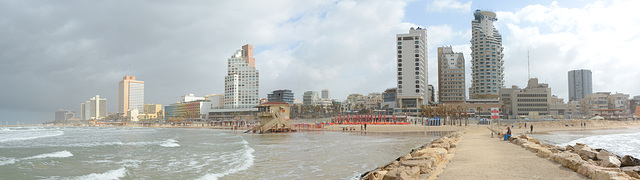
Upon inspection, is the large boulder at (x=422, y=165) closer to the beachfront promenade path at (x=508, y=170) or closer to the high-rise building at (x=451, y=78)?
the beachfront promenade path at (x=508, y=170)

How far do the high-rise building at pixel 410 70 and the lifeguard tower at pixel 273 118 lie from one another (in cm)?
5781

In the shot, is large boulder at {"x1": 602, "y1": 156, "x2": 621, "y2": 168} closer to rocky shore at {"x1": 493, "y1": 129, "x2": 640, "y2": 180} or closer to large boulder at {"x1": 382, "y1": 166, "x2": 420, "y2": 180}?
rocky shore at {"x1": 493, "y1": 129, "x2": 640, "y2": 180}

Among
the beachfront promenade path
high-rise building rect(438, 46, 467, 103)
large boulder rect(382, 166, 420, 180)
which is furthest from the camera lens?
high-rise building rect(438, 46, 467, 103)

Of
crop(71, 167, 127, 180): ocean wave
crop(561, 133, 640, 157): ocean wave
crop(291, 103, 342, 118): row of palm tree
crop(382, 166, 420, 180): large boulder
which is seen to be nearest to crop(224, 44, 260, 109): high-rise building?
crop(291, 103, 342, 118): row of palm tree

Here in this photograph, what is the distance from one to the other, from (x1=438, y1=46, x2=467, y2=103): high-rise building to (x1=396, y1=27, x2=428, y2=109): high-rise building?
22.0 metres

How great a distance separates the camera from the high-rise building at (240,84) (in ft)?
601

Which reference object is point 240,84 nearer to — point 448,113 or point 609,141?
point 448,113

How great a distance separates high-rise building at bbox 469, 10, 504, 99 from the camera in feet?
470

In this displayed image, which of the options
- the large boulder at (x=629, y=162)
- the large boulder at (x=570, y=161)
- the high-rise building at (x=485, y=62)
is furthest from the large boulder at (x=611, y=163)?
the high-rise building at (x=485, y=62)

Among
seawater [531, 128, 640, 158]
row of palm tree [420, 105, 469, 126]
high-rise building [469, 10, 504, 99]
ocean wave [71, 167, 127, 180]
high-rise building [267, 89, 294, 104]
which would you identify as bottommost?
seawater [531, 128, 640, 158]

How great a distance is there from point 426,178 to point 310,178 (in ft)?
18.9

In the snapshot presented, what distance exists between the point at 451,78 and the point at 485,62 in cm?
2106

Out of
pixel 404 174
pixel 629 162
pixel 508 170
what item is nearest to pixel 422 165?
pixel 404 174

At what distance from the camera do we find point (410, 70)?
112 meters
